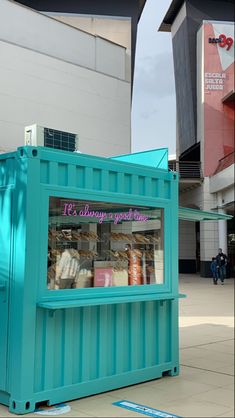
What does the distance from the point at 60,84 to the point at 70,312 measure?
44.6ft

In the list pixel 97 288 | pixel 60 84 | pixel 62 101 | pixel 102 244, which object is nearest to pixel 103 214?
pixel 102 244

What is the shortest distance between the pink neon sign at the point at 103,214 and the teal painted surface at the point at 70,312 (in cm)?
16

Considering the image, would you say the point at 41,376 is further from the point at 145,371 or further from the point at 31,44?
the point at 31,44

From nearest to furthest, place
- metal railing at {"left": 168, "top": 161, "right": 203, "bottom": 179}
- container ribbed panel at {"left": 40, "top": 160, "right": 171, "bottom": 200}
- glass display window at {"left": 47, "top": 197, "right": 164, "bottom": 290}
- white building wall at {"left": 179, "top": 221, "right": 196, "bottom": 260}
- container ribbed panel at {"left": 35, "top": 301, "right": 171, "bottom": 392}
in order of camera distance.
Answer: container ribbed panel at {"left": 35, "top": 301, "right": 171, "bottom": 392}
container ribbed panel at {"left": 40, "top": 160, "right": 171, "bottom": 200}
glass display window at {"left": 47, "top": 197, "right": 164, "bottom": 290}
metal railing at {"left": 168, "top": 161, "right": 203, "bottom": 179}
white building wall at {"left": 179, "top": 221, "right": 196, "bottom": 260}

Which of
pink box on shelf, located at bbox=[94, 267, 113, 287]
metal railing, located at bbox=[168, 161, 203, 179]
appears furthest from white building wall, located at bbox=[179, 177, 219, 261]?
pink box on shelf, located at bbox=[94, 267, 113, 287]

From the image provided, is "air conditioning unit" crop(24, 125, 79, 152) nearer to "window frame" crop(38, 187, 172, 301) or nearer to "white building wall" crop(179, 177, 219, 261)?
"window frame" crop(38, 187, 172, 301)

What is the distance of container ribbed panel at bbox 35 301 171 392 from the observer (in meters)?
4.63

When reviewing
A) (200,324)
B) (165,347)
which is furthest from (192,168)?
(165,347)

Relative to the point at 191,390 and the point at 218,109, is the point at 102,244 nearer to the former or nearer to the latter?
the point at 191,390

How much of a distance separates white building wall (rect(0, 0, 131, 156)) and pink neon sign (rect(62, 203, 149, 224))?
10.0 meters

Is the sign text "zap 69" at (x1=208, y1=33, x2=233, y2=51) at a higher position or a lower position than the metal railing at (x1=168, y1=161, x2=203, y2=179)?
higher

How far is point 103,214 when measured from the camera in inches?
213

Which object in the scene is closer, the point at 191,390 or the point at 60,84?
the point at 191,390

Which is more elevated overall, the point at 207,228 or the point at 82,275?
the point at 207,228
